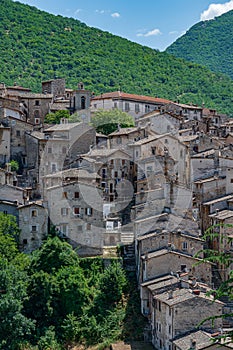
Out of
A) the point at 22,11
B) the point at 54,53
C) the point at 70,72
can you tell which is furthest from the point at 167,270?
the point at 22,11

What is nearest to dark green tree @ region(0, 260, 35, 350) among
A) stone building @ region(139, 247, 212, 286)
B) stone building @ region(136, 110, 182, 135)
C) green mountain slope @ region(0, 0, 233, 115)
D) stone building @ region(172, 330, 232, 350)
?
stone building @ region(139, 247, 212, 286)

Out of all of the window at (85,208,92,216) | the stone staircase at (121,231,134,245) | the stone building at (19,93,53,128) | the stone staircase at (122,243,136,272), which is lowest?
the stone staircase at (122,243,136,272)

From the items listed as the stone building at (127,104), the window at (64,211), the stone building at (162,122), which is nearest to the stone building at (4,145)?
the window at (64,211)

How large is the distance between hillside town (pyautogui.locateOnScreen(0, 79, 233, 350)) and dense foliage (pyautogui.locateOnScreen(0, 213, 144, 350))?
1.45 metres

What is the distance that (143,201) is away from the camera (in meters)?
55.8

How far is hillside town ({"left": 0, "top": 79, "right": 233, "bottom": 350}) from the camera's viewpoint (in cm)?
4416

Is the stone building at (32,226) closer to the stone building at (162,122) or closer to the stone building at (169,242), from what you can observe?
the stone building at (169,242)

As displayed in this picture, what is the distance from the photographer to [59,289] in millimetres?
48719

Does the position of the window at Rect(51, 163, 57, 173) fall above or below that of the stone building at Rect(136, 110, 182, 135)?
below

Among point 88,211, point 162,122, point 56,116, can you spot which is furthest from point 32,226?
point 162,122

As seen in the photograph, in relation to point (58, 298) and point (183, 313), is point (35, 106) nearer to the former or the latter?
point (58, 298)

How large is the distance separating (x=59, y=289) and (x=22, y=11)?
119722 millimetres

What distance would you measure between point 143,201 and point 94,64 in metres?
82.0

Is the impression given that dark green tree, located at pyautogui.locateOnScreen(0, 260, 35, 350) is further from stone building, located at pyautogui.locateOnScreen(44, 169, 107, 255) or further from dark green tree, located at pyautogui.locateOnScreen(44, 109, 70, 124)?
dark green tree, located at pyautogui.locateOnScreen(44, 109, 70, 124)
